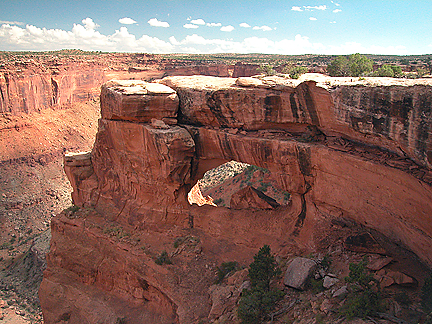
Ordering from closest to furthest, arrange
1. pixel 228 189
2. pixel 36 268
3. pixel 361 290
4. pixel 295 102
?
Result: 1. pixel 361 290
2. pixel 295 102
3. pixel 36 268
4. pixel 228 189

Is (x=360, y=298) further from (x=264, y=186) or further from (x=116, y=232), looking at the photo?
(x=264, y=186)

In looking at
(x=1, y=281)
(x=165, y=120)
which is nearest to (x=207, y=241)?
(x=165, y=120)

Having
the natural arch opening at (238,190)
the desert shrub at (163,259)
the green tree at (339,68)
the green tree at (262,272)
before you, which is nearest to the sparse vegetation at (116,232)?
the desert shrub at (163,259)

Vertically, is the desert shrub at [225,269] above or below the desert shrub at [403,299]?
below

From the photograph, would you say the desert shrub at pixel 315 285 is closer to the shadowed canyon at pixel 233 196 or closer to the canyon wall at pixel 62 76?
the shadowed canyon at pixel 233 196

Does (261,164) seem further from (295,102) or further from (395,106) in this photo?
(395,106)

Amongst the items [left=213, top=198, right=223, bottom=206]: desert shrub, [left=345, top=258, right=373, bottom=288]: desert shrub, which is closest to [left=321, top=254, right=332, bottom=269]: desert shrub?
[left=345, top=258, right=373, bottom=288]: desert shrub
